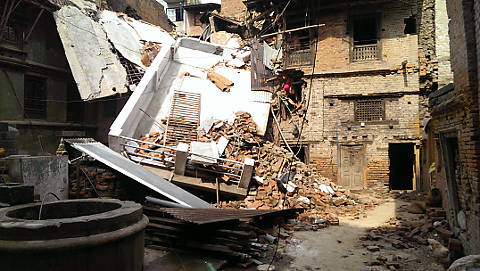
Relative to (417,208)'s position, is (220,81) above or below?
above

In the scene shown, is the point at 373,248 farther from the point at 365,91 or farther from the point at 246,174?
the point at 365,91

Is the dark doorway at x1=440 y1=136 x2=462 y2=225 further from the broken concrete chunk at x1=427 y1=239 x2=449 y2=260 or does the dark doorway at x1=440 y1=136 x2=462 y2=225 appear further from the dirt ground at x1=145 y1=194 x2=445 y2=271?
the dirt ground at x1=145 y1=194 x2=445 y2=271

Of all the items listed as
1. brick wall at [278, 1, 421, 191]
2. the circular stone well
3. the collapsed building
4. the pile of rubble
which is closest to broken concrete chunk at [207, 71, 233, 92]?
Answer: the pile of rubble

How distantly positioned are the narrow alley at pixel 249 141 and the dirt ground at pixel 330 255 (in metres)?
0.06

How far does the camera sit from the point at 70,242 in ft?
12.6

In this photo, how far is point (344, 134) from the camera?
14719 mm

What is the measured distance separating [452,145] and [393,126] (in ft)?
23.7

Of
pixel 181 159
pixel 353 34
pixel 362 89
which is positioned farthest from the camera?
pixel 353 34

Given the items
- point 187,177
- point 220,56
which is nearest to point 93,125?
point 220,56

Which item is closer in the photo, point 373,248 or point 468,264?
point 468,264

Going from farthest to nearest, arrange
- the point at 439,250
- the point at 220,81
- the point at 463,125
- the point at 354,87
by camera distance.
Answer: the point at 220,81
the point at 354,87
the point at 439,250
the point at 463,125

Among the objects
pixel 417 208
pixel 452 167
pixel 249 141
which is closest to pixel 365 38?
pixel 249 141

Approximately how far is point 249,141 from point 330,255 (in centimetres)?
645

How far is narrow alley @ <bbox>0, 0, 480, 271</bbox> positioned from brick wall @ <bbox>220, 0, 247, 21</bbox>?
323 inches
